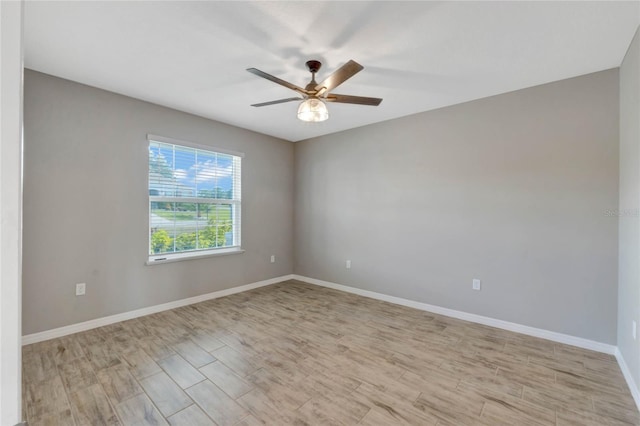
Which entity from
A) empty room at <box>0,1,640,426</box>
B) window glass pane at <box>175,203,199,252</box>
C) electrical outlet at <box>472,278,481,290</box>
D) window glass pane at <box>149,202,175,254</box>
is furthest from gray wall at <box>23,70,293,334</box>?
electrical outlet at <box>472,278,481,290</box>

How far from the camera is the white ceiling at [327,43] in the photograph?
1.86 metres

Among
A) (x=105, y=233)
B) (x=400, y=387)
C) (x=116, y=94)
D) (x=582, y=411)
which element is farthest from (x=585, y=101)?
(x=105, y=233)

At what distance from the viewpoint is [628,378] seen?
2133 millimetres

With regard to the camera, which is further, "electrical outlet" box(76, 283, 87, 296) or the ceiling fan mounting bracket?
"electrical outlet" box(76, 283, 87, 296)

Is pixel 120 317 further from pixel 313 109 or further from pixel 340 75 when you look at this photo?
pixel 340 75

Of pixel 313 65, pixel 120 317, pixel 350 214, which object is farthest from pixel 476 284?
pixel 120 317

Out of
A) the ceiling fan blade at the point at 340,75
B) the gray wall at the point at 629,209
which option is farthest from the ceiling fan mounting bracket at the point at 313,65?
the gray wall at the point at 629,209

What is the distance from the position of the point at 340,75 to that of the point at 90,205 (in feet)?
9.50

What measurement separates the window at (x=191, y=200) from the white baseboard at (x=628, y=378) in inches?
168

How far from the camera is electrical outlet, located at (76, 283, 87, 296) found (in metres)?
2.88

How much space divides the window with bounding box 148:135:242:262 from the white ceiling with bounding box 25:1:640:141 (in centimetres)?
86

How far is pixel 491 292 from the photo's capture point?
124 inches

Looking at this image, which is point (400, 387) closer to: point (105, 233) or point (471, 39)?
point (471, 39)

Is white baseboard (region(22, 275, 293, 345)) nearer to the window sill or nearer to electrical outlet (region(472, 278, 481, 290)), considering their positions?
the window sill
